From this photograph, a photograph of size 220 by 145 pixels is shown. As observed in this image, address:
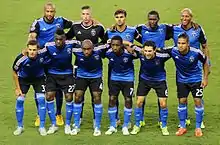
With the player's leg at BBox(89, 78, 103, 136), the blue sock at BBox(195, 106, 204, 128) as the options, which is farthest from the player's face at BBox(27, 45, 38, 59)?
the blue sock at BBox(195, 106, 204, 128)

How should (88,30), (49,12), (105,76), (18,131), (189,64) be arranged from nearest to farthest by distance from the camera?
1. (189,64)
2. (18,131)
3. (88,30)
4. (49,12)
5. (105,76)

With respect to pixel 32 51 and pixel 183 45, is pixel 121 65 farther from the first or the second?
pixel 32 51

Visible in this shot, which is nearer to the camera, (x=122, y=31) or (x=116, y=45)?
(x=116, y=45)

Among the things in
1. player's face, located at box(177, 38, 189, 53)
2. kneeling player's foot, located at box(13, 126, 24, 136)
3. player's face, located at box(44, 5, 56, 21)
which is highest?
player's face, located at box(44, 5, 56, 21)

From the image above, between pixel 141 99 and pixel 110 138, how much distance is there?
867 mm

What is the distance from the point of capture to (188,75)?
11594 mm

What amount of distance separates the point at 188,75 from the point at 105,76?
4.13 meters

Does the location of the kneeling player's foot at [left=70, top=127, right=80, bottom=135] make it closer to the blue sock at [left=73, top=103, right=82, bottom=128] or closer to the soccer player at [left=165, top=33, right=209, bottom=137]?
the blue sock at [left=73, top=103, right=82, bottom=128]

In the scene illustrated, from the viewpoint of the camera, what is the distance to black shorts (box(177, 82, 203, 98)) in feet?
38.0

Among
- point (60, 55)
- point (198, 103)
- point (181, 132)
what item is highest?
point (60, 55)

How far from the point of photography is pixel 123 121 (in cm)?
1235

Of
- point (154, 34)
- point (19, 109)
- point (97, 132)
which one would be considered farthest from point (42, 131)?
point (154, 34)

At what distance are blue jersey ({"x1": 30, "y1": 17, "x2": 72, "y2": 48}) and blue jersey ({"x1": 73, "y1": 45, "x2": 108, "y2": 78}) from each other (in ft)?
2.82

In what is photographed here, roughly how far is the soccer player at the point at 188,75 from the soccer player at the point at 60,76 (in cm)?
174
